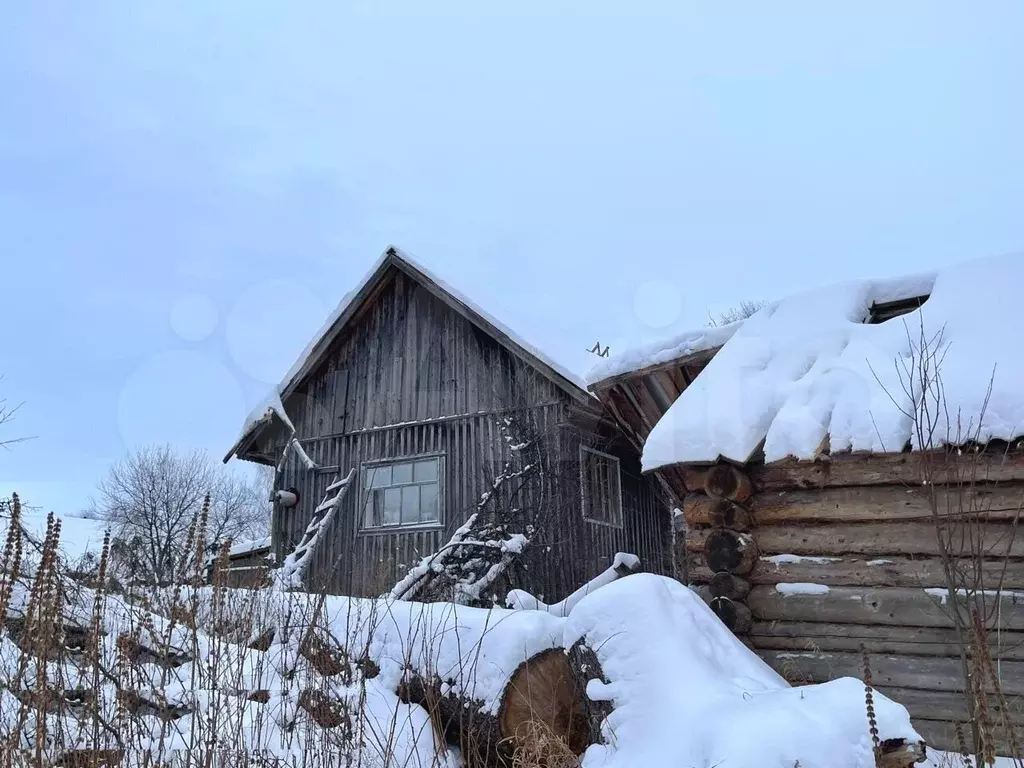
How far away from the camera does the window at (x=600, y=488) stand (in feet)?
40.3

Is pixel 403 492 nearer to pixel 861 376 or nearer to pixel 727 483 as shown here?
pixel 727 483

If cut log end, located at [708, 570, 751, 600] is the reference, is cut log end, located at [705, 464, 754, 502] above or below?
above

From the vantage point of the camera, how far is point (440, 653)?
568 cm

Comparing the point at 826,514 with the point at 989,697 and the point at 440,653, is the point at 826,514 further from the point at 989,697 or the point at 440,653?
the point at 440,653

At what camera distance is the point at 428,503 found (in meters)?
13.2

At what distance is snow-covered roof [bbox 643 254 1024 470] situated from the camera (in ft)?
17.2

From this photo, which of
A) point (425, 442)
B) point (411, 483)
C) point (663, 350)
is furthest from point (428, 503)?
point (663, 350)

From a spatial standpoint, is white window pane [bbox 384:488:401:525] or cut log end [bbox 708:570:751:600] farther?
white window pane [bbox 384:488:401:525]

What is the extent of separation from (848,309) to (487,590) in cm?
633

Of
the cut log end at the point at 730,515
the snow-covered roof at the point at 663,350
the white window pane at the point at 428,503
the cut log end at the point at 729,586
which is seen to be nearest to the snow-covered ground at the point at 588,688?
the cut log end at the point at 729,586

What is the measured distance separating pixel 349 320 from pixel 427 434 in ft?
9.28

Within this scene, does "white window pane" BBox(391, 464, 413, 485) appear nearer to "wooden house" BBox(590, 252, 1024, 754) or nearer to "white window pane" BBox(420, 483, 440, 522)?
"white window pane" BBox(420, 483, 440, 522)

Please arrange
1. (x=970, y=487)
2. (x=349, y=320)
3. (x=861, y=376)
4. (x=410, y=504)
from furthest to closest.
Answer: (x=349, y=320) → (x=410, y=504) → (x=861, y=376) → (x=970, y=487)

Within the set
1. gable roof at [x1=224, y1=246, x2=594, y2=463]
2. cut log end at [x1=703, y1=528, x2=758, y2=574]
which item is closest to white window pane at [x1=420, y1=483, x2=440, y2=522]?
gable roof at [x1=224, y1=246, x2=594, y2=463]
